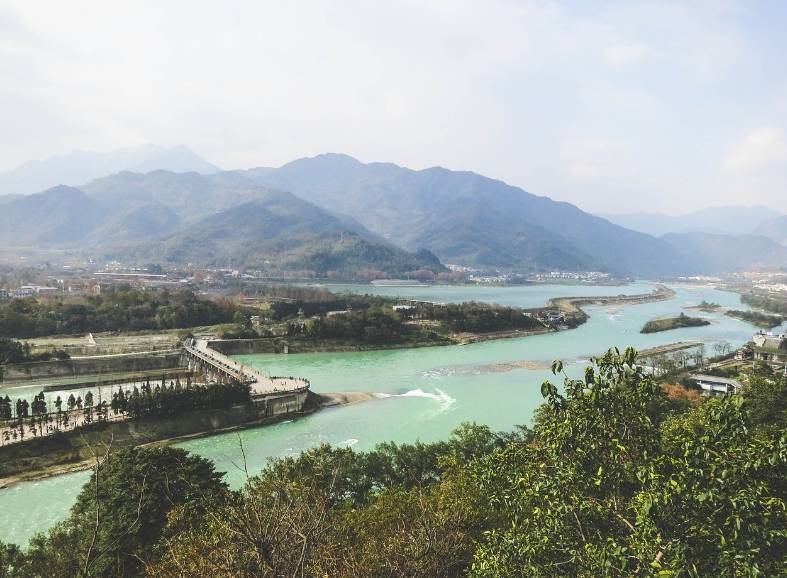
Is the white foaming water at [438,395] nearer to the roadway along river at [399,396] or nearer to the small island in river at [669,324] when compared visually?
the roadway along river at [399,396]

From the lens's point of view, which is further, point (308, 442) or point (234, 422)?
point (234, 422)

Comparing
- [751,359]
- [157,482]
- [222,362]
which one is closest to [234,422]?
[222,362]

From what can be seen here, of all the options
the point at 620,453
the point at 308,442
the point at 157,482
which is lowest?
the point at 308,442

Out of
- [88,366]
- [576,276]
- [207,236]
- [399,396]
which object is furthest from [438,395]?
[576,276]

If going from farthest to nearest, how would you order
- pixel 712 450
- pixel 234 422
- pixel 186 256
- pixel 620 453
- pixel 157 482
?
pixel 186 256 → pixel 234 422 → pixel 157 482 → pixel 620 453 → pixel 712 450

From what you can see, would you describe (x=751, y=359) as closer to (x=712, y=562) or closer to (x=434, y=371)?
(x=434, y=371)

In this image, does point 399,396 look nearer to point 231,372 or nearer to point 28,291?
point 231,372
